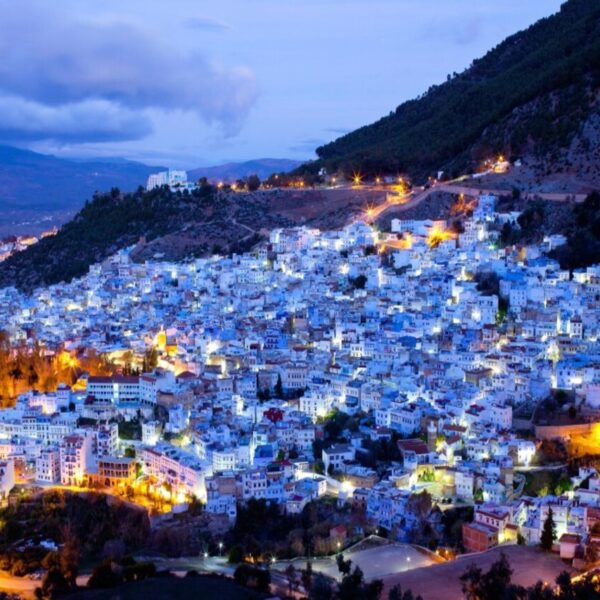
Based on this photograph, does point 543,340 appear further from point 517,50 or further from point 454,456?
point 517,50

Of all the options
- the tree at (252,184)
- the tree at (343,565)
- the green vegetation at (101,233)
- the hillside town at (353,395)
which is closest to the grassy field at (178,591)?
the tree at (343,565)

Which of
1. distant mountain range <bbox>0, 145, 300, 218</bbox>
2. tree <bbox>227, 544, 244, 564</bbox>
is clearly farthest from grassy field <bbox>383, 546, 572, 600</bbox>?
distant mountain range <bbox>0, 145, 300, 218</bbox>

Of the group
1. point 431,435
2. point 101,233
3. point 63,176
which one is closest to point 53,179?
point 63,176

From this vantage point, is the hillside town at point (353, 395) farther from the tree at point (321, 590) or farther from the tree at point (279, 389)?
the tree at point (321, 590)

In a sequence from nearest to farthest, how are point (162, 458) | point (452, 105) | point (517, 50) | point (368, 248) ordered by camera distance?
point (162, 458), point (368, 248), point (452, 105), point (517, 50)

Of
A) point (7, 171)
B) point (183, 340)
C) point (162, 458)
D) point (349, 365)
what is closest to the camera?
point (162, 458)

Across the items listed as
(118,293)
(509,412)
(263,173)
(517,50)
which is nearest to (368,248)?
(118,293)

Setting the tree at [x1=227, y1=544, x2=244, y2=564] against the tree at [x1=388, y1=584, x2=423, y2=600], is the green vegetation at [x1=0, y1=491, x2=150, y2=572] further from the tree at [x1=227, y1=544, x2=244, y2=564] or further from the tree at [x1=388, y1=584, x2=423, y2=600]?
the tree at [x1=388, y1=584, x2=423, y2=600]
